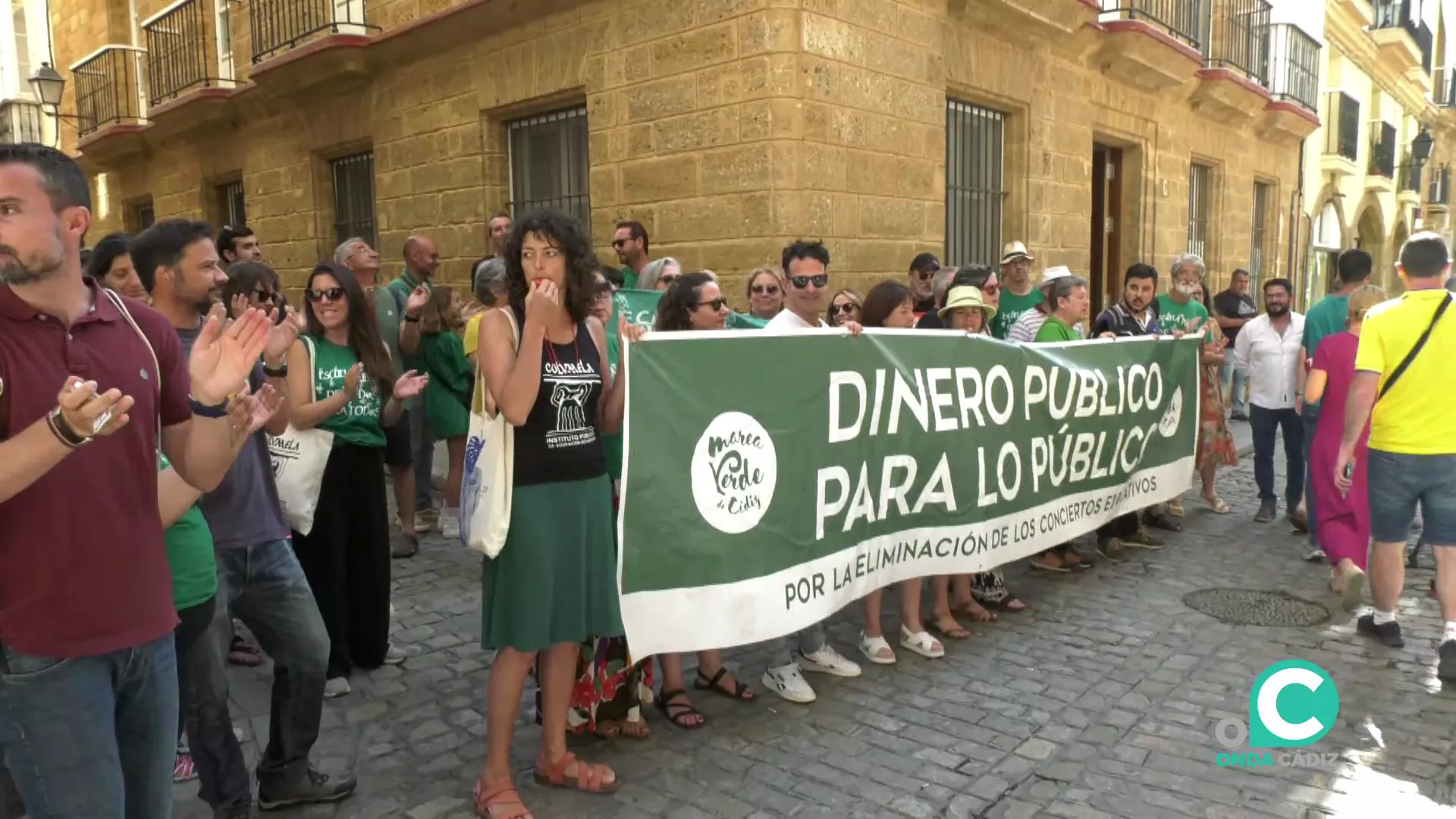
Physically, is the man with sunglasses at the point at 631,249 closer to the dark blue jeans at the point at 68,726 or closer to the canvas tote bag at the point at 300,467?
the canvas tote bag at the point at 300,467

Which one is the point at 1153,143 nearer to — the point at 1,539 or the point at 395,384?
the point at 395,384

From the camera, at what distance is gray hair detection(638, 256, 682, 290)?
631 cm

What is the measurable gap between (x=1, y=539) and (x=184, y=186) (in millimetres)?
14875

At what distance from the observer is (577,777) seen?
332 cm

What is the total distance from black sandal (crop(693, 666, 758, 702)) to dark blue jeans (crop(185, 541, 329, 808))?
64.0 inches

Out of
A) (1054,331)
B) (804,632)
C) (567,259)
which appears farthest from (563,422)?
(1054,331)

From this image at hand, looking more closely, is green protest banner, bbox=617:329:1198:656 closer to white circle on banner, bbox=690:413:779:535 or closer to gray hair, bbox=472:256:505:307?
white circle on banner, bbox=690:413:779:535

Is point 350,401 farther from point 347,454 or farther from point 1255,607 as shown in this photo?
point 1255,607

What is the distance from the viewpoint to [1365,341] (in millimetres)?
4629

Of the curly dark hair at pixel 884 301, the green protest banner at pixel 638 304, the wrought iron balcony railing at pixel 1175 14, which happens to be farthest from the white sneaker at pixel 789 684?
the wrought iron balcony railing at pixel 1175 14

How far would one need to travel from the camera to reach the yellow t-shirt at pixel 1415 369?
4492mm

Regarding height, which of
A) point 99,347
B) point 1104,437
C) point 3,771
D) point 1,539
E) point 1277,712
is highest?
point 99,347

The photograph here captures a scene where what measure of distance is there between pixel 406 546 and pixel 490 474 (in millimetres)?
3708

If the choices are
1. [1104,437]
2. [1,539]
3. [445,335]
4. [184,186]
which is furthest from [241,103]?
[1,539]
